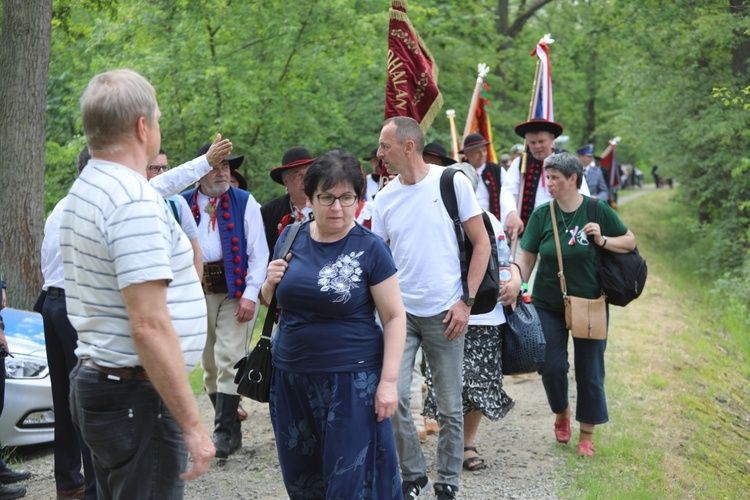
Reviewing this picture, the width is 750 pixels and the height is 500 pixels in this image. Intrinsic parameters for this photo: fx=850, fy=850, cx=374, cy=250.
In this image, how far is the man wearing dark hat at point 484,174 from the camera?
29.1 ft

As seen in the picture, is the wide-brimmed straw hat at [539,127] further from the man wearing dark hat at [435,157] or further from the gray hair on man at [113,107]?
the gray hair on man at [113,107]

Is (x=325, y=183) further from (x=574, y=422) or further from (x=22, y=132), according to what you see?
(x=22, y=132)

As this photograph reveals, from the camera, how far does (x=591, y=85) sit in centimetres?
3862

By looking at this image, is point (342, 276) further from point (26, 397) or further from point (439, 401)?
point (26, 397)

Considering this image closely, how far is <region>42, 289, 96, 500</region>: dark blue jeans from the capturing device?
490cm

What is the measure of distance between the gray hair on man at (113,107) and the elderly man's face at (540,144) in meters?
5.22

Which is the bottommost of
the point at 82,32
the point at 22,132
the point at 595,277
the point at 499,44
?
the point at 595,277

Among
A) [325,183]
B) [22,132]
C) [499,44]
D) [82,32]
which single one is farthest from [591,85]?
[325,183]

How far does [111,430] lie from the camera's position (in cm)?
292

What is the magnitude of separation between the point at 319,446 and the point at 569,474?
2.58 metres

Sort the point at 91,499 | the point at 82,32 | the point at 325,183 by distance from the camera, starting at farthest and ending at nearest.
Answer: the point at 82,32 < the point at 91,499 < the point at 325,183

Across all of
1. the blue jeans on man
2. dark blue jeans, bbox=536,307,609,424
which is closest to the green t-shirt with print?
dark blue jeans, bbox=536,307,609,424

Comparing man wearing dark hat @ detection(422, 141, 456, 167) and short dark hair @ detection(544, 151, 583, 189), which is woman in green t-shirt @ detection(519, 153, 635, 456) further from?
man wearing dark hat @ detection(422, 141, 456, 167)

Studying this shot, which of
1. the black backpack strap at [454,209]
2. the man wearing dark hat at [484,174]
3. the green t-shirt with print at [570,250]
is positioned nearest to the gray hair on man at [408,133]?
the black backpack strap at [454,209]
